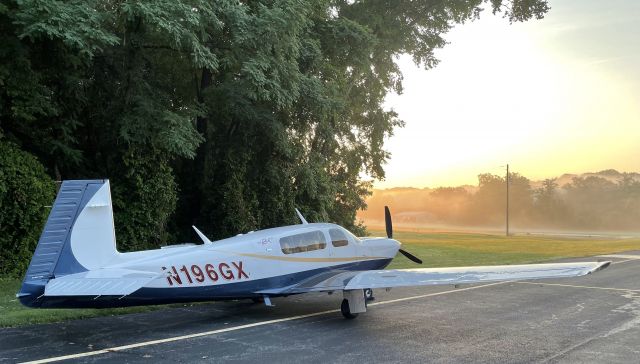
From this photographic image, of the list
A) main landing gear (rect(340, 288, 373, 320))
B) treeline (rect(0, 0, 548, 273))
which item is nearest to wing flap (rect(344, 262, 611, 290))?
main landing gear (rect(340, 288, 373, 320))

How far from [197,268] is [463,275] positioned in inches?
215

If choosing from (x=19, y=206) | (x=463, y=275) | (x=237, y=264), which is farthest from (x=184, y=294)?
(x=19, y=206)

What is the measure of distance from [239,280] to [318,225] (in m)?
2.71

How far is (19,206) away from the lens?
16.3 m

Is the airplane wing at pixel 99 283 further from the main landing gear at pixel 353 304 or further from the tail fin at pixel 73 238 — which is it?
the main landing gear at pixel 353 304

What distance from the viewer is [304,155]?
24234mm

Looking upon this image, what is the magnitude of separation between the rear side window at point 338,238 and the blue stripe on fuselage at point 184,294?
55cm

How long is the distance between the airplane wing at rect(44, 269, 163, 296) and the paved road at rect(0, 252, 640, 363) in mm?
915

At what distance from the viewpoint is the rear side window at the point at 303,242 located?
38.0ft

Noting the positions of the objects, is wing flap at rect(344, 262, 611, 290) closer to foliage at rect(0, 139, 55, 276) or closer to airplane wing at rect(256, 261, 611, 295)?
airplane wing at rect(256, 261, 611, 295)

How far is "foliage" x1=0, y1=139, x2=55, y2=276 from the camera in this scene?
16.1 metres

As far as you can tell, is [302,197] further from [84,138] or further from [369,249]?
[369,249]

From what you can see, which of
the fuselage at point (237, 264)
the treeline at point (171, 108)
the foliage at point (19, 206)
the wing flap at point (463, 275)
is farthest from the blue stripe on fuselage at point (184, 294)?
the foliage at point (19, 206)

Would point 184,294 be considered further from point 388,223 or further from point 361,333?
point 388,223
